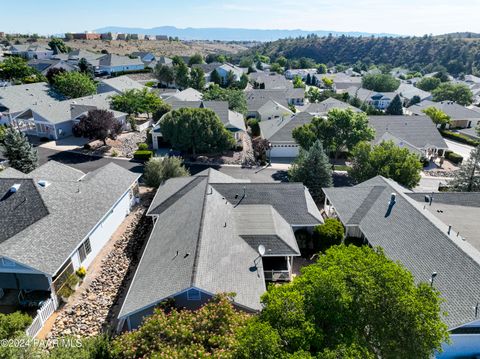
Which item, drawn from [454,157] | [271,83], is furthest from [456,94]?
[271,83]

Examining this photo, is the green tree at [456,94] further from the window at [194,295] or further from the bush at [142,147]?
the window at [194,295]

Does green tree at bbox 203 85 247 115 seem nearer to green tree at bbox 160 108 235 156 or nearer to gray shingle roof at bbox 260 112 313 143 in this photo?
gray shingle roof at bbox 260 112 313 143

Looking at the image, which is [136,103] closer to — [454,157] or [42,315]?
[42,315]

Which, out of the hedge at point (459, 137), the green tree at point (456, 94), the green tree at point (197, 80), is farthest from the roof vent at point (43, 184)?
the green tree at point (456, 94)

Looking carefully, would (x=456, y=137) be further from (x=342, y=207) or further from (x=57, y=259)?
(x=57, y=259)

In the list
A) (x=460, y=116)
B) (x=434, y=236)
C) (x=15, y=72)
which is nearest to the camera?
(x=434, y=236)

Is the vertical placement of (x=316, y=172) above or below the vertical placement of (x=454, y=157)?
above
